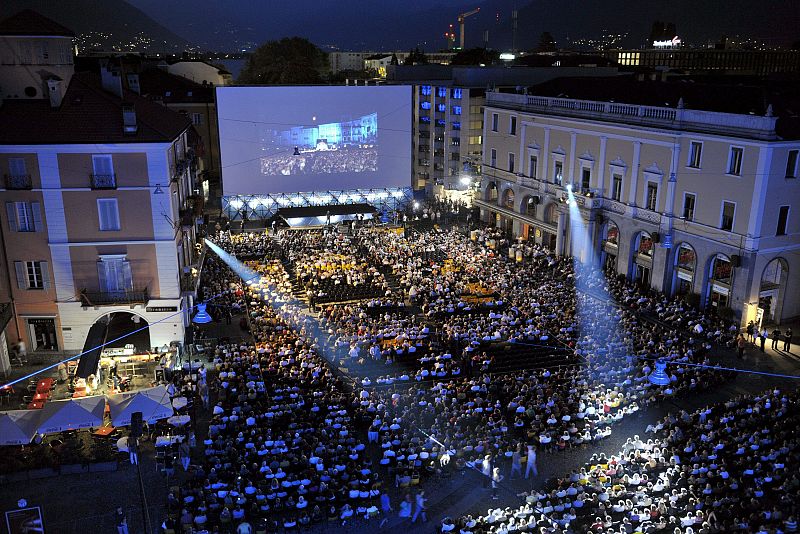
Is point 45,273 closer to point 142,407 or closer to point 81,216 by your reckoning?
point 81,216

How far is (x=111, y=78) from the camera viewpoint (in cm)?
3297

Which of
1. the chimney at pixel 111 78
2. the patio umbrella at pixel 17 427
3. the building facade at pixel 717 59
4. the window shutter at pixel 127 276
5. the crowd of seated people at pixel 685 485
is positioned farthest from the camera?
the building facade at pixel 717 59

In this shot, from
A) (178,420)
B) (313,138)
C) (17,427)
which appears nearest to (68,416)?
(17,427)

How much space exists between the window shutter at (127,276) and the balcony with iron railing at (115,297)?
26 centimetres

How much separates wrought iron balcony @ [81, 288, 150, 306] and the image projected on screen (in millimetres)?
28069

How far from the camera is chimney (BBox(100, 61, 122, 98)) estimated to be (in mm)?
32781

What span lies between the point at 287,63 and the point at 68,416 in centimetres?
7759

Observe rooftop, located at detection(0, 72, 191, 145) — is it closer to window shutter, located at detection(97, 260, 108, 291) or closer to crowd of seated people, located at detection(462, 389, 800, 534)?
window shutter, located at detection(97, 260, 108, 291)

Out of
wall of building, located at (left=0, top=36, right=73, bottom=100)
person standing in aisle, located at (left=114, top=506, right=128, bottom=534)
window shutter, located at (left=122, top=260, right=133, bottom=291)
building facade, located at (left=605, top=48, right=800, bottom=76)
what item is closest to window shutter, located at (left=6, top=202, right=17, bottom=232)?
window shutter, located at (left=122, top=260, right=133, bottom=291)

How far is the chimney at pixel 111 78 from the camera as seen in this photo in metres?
32.8

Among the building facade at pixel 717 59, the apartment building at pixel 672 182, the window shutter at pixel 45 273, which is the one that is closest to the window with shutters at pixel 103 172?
the window shutter at pixel 45 273

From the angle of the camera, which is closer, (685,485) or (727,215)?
(685,485)

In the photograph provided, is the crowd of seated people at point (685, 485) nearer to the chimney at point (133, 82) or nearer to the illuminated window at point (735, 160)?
the illuminated window at point (735, 160)

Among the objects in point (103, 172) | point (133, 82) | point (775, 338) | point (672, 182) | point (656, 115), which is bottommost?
point (775, 338)
